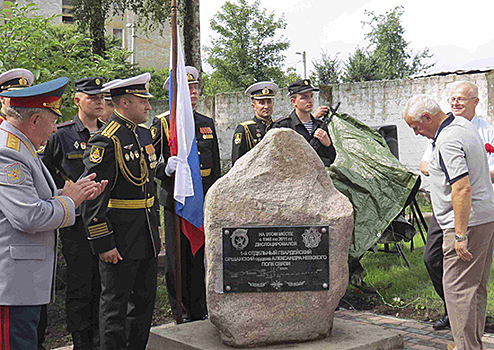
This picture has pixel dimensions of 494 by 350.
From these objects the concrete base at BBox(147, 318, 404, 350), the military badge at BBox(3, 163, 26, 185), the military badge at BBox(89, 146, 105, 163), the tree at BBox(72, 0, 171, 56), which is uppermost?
the tree at BBox(72, 0, 171, 56)

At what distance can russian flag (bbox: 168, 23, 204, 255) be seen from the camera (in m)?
4.36

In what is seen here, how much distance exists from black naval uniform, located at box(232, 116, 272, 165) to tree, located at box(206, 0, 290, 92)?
34.0m

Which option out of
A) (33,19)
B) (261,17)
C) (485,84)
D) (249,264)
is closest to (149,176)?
(249,264)

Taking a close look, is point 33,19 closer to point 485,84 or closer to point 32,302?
point 32,302

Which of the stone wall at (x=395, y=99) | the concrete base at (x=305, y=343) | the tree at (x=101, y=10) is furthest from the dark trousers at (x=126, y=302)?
the tree at (x=101, y=10)

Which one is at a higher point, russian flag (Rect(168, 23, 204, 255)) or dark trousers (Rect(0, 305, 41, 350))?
russian flag (Rect(168, 23, 204, 255))

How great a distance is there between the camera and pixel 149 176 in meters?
3.94

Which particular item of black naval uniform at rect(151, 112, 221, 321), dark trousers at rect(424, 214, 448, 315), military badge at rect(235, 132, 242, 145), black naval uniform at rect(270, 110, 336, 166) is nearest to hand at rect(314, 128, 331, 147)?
black naval uniform at rect(270, 110, 336, 166)

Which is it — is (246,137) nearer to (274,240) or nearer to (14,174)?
(274,240)

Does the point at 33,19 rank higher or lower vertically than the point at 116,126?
higher

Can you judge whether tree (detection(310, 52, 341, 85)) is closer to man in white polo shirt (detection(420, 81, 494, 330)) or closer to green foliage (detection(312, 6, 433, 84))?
green foliage (detection(312, 6, 433, 84))

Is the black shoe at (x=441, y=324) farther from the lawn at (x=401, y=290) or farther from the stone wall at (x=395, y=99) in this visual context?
the stone wall at (x=395, y=99)

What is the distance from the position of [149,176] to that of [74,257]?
1002mm

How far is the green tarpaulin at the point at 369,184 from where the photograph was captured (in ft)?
19.5
